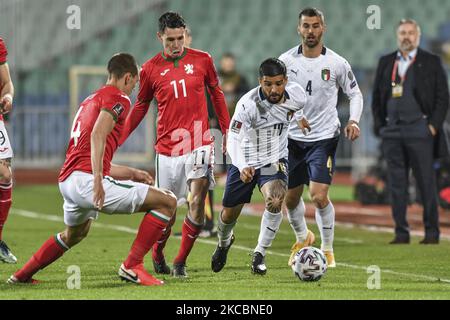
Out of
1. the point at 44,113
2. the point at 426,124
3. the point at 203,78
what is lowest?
the point at 44,113

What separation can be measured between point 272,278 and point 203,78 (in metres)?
1.73

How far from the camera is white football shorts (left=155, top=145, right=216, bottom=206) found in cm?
873

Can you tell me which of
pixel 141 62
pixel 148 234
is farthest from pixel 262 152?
pixel 141 62

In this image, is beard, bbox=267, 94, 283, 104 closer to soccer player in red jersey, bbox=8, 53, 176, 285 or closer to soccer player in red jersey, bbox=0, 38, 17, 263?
soccer player in red jersey, bbox=8, 53, 176, 285

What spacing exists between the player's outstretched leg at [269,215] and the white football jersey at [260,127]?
0.26 metres

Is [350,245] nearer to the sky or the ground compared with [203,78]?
nearer to the ground

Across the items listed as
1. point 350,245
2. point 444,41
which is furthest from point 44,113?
point 350,245

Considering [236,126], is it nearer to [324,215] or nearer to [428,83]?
[324,215]

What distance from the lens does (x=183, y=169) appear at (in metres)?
8.80

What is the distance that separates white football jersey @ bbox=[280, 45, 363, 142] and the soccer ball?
1730mm

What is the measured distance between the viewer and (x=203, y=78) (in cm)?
891
